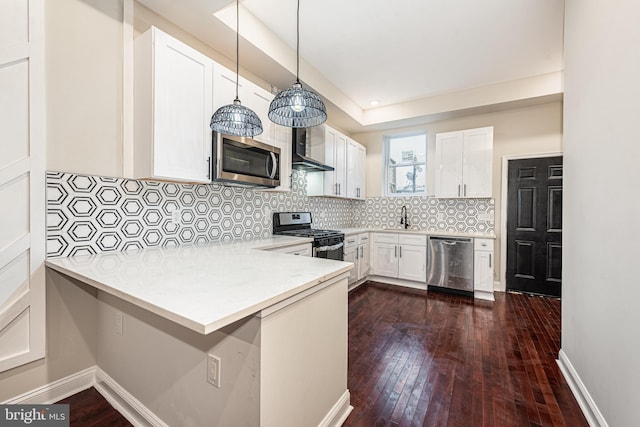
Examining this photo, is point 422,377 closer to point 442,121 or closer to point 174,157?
point 174,157

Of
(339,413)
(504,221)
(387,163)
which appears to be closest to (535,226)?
(504,221)

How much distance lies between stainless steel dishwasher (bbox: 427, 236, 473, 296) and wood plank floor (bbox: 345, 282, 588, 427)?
1.26 ft

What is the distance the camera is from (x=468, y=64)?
10.6 ft

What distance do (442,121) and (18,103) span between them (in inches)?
189

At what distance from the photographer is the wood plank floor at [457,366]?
1.61 metres

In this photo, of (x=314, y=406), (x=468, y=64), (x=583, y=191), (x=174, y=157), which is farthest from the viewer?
(x=468, y=64)

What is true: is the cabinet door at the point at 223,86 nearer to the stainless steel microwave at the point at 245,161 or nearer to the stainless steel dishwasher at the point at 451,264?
the stainless steel microwave at the point at 245,161

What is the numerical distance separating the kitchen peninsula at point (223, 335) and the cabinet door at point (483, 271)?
2913mm

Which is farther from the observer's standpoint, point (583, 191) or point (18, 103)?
point (583, 191)

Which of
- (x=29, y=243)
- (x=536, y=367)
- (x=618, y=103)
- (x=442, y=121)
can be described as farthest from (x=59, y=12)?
(x=442, y=121)

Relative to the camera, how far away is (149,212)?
205cm

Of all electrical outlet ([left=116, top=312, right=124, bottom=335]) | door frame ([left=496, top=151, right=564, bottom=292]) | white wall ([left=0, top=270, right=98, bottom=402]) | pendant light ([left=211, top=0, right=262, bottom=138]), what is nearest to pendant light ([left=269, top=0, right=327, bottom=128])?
pendant light ([left=211, top=0, right=262, bottom=138])

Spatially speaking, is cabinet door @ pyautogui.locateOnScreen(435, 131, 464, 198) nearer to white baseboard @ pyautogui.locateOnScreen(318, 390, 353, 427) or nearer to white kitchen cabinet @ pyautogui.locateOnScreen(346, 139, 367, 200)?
white kitchen cabinet @ pyautogui.locateOnScreen(346, 139, 367, 200)

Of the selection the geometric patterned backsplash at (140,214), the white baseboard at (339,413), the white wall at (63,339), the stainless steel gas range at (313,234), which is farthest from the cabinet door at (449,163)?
the white wall at (63,339)
